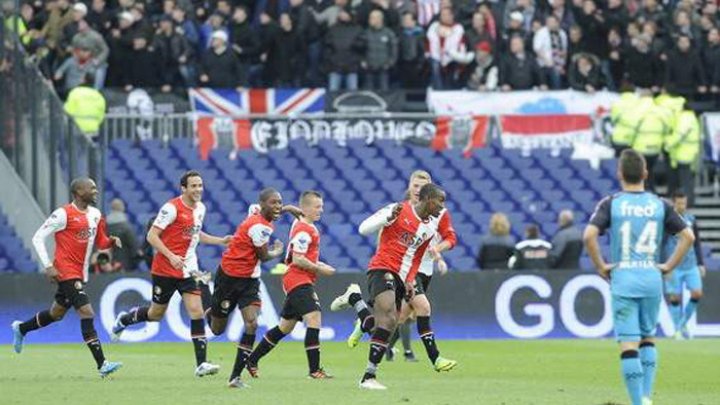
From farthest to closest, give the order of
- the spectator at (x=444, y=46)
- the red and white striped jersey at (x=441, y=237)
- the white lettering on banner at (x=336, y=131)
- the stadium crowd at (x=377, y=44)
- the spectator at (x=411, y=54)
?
the spectator at (x=411, y=54) → the spectator at (x=444, y=46) → the stadium crowd at (x=377, y=44) → the white lettering on banner at (x=336, y=131) → the red and white striped jersey at (x=441, y=237)

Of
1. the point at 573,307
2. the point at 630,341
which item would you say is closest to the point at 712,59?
the point at 573,307

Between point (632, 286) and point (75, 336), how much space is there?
1454 centimetres

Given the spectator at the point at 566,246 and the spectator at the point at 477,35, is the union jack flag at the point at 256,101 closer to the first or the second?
the spectator at the point at 477,35

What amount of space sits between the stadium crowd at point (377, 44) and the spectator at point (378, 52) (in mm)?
17

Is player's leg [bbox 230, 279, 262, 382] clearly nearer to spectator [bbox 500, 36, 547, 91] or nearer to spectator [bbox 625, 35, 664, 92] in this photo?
spectator [bbox 500, 36, 547, 91]

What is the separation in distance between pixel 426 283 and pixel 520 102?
13264mm

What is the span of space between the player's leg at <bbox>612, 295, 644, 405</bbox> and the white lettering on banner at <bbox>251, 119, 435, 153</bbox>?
1878 centimetres

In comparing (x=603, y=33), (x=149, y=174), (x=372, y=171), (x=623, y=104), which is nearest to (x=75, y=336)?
(x=149, y=174)

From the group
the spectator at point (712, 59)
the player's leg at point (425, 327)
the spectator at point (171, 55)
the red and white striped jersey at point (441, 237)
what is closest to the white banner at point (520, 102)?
the spectator at point (712, 59)

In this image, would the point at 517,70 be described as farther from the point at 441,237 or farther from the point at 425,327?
the point at 425,327

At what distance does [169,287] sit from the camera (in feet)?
65.5

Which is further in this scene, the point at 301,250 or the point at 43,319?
the point at 43,319

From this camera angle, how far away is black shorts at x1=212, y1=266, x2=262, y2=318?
63.4 ft

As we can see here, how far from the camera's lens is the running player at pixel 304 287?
61.1ft
